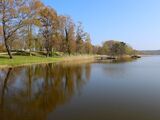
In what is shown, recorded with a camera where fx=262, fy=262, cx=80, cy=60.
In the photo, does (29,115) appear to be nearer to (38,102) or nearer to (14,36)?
(38,102)

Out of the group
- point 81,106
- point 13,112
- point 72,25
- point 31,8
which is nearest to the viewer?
point 13,112

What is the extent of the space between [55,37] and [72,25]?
10282 millimetres

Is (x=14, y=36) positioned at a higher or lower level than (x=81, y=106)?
higher

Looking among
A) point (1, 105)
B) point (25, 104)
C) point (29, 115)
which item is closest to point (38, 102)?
point (25, 104)

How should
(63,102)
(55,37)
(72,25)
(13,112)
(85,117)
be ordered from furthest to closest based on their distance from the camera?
(72,25) → (55,37) → (63,102) → (13,112) → (85,117)

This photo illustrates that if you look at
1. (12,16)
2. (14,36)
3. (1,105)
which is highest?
(12,16)

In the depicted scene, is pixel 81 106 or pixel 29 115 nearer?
pixel 29 115

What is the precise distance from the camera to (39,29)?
6538 cm

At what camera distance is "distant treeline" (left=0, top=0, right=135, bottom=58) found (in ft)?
150

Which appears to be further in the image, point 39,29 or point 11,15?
point 39,29

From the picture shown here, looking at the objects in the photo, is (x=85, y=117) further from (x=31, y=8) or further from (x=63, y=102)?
(x=31, y=8)

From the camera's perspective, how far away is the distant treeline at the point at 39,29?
45.6 metres

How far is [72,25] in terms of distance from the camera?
76.9 metres

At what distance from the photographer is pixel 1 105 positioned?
41.1ft
